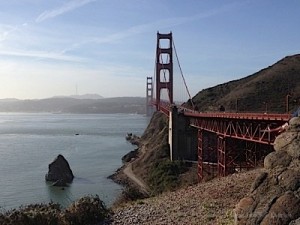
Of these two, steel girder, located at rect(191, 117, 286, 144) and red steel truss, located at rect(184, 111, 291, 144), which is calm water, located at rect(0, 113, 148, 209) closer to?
steel girder, located at rect(191, 117, 286, 144)

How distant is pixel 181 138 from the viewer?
38250 mm

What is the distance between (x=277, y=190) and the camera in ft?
24.1

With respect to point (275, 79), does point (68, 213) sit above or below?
below

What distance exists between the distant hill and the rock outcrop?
117 ft

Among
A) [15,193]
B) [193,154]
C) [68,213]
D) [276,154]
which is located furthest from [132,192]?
[193,154]

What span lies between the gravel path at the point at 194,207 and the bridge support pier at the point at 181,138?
76.8 ft

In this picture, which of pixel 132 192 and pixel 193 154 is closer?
pixel 132 192

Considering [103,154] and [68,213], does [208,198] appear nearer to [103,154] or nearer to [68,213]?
[68,213]

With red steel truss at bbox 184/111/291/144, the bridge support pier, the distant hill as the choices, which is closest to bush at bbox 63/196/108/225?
red steel truss at bbox 184/111/291/144

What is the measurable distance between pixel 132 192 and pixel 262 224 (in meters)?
10.5

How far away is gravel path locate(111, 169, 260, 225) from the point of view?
1043 centimetres

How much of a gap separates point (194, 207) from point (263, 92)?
4304 cm

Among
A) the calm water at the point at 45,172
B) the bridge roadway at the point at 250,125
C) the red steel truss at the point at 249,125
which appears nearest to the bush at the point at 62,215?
the bridge roadway at the point at 250,125

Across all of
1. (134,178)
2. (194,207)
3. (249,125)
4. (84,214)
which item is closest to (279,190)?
(194,207)
